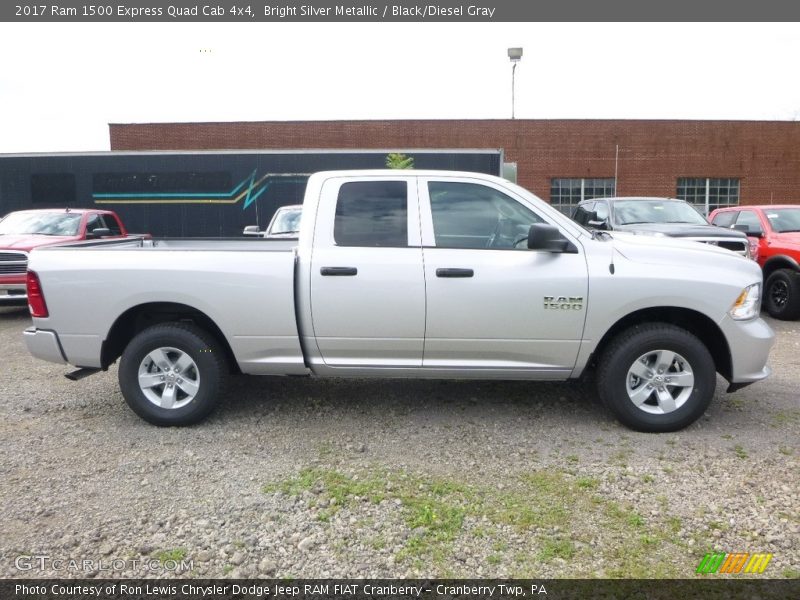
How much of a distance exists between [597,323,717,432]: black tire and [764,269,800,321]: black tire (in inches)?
224

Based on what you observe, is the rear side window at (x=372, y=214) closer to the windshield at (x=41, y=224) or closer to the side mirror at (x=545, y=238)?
the side mirror at (x=545, y=238)

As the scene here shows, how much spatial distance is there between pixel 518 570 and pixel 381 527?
75cm

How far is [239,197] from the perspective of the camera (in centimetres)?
1652

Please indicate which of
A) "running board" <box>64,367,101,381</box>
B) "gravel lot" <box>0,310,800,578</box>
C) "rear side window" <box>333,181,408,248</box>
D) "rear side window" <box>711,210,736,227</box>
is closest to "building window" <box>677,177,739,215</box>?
"rear side window" <box>711,210,736,227</box>

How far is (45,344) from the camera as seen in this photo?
184 inches

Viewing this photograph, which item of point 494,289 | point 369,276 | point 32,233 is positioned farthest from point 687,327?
point 32,233

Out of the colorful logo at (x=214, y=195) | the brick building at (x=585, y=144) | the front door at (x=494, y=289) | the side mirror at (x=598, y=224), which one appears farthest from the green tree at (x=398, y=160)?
the front door at (x=494, y=289)

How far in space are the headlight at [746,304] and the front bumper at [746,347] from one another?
0.04 metres

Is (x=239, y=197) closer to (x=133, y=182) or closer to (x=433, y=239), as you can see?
(x=133, y=182)

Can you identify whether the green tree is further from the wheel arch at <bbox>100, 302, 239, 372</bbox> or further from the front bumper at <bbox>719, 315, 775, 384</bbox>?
the front bumper at <bbox>719, 315, 775, 384</bbox>

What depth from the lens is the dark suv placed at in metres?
8.91

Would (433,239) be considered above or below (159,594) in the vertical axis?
above

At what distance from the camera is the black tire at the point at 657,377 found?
4383mm

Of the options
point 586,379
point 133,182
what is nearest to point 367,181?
point 586,379
